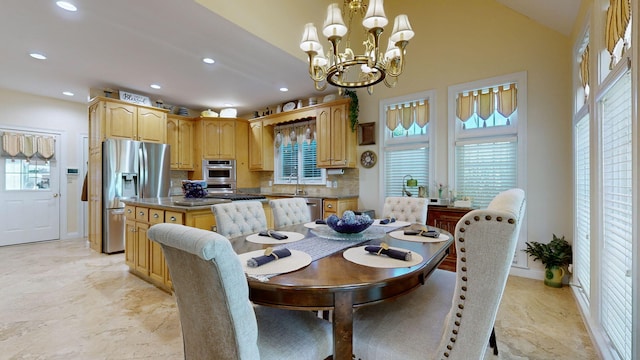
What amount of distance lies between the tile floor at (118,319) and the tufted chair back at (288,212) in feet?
3.80

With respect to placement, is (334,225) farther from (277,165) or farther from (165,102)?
(165,102)

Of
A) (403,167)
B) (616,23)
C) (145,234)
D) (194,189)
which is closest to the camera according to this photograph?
(616,23)

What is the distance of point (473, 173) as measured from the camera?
374 centimetres

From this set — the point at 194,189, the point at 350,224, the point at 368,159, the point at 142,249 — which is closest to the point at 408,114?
the point at 368,159

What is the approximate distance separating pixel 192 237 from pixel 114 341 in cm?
187

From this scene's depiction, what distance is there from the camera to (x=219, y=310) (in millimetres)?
979

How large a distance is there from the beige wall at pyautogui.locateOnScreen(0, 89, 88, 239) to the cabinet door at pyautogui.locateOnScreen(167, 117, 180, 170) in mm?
1797

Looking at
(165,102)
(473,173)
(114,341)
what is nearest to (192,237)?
(114,341)

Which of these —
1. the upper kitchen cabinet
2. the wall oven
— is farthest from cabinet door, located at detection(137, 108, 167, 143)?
the wall oven

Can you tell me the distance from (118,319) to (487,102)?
14.7 ft

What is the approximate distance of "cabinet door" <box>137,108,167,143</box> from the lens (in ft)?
15.7

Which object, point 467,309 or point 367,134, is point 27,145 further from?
point 467,309

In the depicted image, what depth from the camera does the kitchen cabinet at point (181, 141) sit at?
555 centimetres

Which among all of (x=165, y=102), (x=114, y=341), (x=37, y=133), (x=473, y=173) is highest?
(x=165, y=102)
